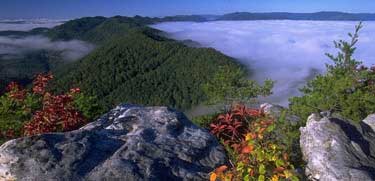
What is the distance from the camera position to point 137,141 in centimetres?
674

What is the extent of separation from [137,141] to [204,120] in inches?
178

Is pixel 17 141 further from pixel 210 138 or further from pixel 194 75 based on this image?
pixel 194 75

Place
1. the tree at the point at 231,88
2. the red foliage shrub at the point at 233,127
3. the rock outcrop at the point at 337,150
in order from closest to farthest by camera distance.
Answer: the rock outcrop at the point at 337,150
the red foliage shrub at the point at 233,127
the tree at the point at 231,88

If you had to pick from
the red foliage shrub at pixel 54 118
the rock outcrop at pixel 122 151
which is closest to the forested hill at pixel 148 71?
the red foliage shrub at pixel 54 118

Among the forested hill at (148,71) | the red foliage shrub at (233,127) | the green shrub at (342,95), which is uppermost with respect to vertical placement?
the red foliage shrub at (233,127)

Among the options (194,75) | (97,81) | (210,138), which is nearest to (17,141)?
(210,138)

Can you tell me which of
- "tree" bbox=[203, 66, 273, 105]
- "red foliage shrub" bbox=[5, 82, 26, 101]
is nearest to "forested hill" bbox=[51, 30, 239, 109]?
"tree" bbox=[203, 66, 273, 105]

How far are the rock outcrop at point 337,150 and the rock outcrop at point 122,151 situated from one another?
1.47 m

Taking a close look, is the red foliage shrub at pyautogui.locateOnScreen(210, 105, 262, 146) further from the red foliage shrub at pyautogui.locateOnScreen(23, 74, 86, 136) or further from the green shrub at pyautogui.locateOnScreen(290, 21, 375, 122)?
the green shrub at pyautogui.locateOnScreen(290, 21, 375, 122)

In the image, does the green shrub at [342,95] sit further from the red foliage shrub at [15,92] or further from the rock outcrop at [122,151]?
the red foliage shrub at [15,92]

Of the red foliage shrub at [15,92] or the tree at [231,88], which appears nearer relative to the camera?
the red foliage shrub at [15,92]

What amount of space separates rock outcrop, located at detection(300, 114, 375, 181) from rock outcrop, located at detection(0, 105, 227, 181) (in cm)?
147

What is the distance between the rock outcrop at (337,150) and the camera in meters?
6.43

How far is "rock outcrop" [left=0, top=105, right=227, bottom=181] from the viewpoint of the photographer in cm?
573
